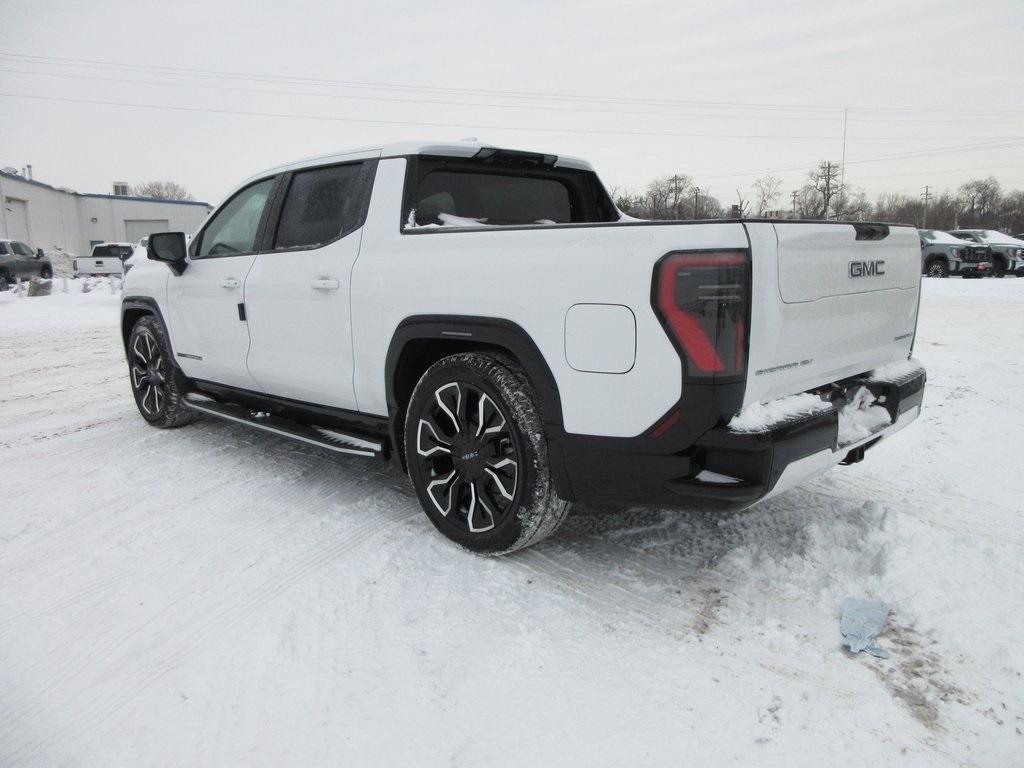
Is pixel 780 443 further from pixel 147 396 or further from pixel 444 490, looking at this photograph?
pixel 147 396

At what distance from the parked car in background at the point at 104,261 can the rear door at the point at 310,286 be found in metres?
32.2

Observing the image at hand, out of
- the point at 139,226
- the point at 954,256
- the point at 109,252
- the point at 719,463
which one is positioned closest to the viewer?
the point at 719,463

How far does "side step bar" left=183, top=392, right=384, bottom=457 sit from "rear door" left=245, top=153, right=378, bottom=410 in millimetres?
167

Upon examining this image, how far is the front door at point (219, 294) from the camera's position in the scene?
433 cm

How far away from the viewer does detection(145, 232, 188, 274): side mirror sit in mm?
4707

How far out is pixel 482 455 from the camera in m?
3.02

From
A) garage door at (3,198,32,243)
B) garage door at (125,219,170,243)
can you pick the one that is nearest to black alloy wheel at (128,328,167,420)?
garage door at (3,198,32,243)

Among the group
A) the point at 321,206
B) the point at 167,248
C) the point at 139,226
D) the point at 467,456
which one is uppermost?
the point at 139,226

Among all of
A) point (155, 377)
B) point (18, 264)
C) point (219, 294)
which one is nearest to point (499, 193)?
point (219, 294)

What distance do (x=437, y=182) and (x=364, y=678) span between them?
94.2 inches

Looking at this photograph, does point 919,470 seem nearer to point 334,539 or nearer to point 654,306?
point 654,306

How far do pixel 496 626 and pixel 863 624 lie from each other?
4.33ft

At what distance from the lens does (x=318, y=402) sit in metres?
3.94

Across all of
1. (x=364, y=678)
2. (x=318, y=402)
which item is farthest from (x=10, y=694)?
(x=318, y=402)
